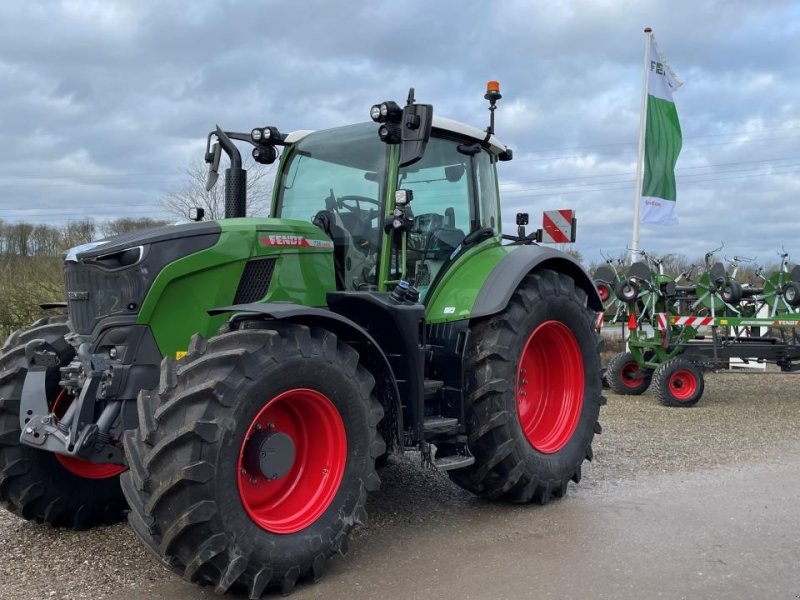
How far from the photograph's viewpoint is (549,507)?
5.35 m

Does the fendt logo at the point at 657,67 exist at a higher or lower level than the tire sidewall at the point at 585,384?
higher

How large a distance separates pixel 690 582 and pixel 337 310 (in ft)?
7.97

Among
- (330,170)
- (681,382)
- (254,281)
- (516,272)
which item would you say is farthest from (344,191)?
(681,382)

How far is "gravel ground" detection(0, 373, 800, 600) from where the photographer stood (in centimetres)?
396

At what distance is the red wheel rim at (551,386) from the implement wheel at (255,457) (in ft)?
6.17

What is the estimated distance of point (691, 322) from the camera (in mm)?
11336

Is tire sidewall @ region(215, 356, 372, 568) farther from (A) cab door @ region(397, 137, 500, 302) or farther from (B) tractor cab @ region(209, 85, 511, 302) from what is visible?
(A) cab door @ region(397, 137, 500, 302)

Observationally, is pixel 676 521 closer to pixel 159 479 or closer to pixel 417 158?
pixel 417 158

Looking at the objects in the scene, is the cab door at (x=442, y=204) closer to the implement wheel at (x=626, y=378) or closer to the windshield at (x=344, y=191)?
the windshield at (x=344, y=191)

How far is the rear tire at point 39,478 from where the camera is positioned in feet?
14.8

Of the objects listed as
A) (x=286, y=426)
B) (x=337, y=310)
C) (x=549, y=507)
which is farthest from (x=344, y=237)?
(x=549, y=507)

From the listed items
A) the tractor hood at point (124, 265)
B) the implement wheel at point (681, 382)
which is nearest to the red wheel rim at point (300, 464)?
the tractor hood at point (124, 265)

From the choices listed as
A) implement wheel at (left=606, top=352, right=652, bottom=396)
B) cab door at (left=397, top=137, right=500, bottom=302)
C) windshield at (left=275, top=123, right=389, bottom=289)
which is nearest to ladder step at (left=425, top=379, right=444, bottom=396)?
cab door at (left=397, top=137, right=500, bottom=302)

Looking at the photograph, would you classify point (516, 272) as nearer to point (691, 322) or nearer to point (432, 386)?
point (432, 386)
